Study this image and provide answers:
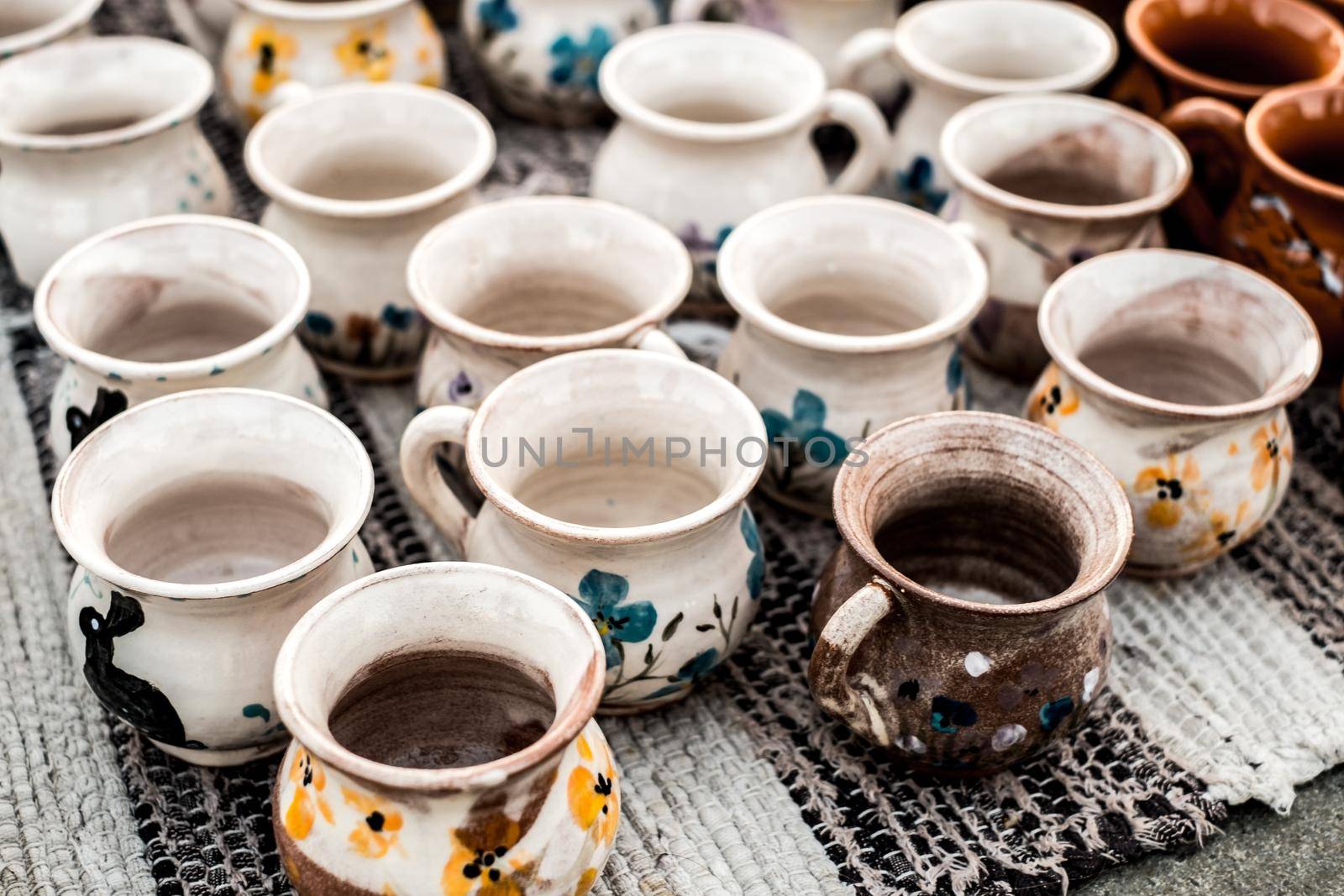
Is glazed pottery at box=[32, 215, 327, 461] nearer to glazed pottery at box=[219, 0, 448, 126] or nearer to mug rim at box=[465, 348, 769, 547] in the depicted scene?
mug rim at box=[465, 348, 769, 547]

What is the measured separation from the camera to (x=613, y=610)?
111 centimetres

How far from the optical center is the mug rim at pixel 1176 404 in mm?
1215

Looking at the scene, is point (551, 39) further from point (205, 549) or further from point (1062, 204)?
point (205, 549)

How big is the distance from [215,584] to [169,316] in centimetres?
39

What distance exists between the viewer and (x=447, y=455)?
1306 millimetres

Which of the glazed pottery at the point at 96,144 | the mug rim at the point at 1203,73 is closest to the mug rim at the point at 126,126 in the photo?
the glazed pottery at the point at 96,144

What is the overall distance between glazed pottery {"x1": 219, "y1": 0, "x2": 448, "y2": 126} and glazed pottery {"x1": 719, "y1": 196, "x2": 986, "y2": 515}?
0.58 m

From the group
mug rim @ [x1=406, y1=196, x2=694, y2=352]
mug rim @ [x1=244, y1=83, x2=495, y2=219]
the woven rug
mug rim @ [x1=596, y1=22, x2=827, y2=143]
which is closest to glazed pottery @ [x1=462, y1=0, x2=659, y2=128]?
mug rim @ [x1=596, y1=22, x2=827, y2=143]

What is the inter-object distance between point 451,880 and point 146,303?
688mm

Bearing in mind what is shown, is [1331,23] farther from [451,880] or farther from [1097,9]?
[451,880]

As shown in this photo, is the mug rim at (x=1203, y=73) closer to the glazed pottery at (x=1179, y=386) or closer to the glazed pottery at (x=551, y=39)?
the glazed pottery at (x=1179, y=386)

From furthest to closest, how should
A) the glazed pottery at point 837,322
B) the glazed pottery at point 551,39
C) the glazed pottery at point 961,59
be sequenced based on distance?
the glazed pottery at point 551,39, the glazed pottery at point 961,59, the glazed pottery at point 837,322

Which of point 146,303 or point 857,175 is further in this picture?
point 857,175

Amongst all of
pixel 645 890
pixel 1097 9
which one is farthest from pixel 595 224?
pixel 1097 9
